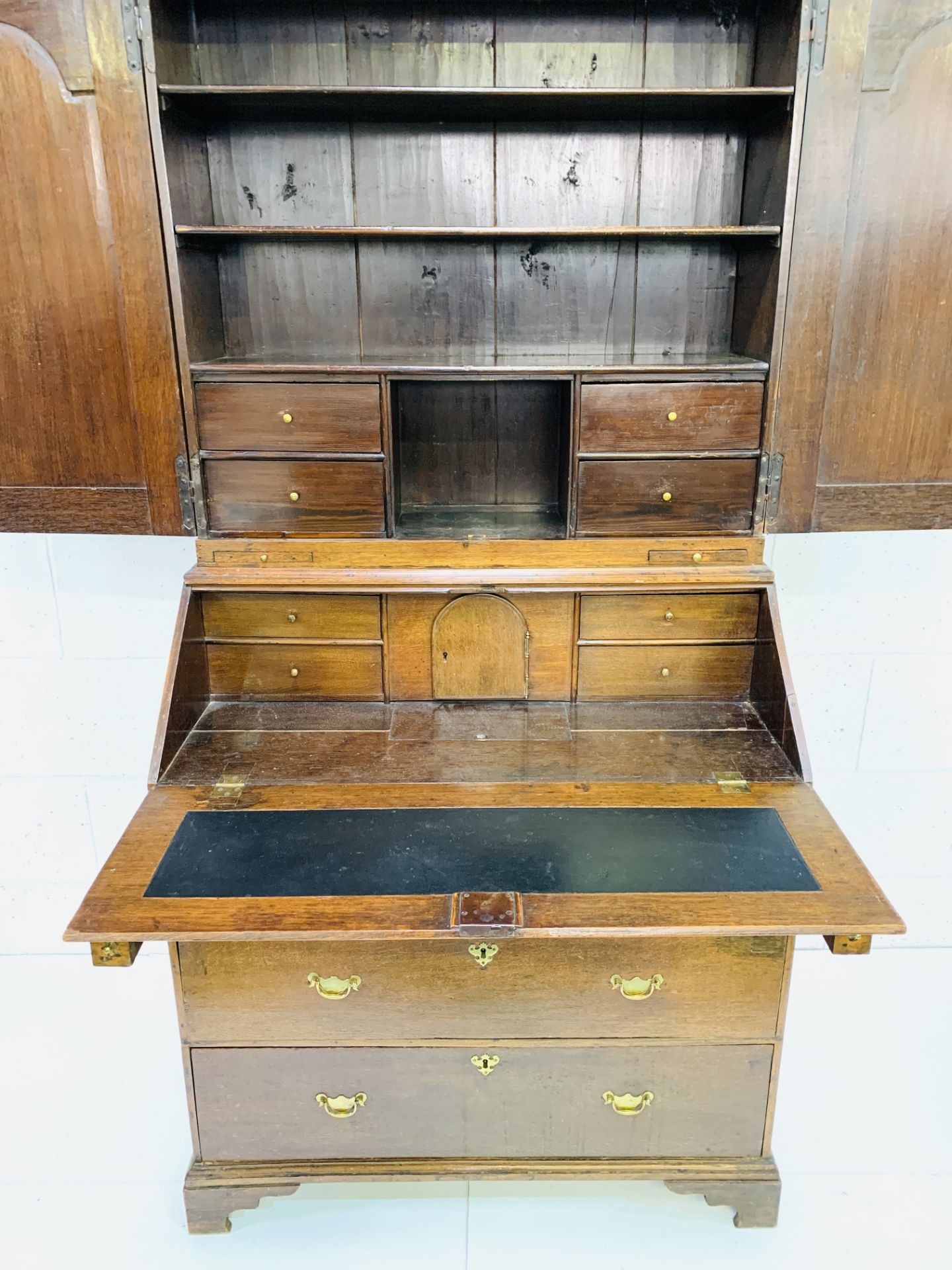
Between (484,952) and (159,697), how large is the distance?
136cm

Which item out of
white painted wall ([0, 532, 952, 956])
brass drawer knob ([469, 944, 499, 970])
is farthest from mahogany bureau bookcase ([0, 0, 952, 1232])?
white painted wall ([0, 532, 952, 956])

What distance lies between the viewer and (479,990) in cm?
177

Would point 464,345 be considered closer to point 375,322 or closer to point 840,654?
point 375,322

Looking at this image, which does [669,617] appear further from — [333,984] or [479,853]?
[333,984]

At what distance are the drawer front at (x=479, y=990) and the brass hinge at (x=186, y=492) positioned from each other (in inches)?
33.0

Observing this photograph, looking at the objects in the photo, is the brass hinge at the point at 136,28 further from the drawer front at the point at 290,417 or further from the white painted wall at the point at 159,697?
the white painted wall at the point at 159,697

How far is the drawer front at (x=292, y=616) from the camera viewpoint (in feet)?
6.93

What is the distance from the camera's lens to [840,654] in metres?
2.63

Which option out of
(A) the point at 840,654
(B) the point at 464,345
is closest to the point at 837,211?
(B) the point at 464,345

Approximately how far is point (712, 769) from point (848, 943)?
44 cm

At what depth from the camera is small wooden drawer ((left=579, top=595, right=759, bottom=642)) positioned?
211 cm

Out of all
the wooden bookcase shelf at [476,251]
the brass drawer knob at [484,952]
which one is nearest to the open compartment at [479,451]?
the wooden bookcase shelf at [476,251]

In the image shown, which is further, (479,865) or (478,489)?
(478,489)

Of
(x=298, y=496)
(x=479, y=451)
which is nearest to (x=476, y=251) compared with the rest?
(x=479, y=451)
